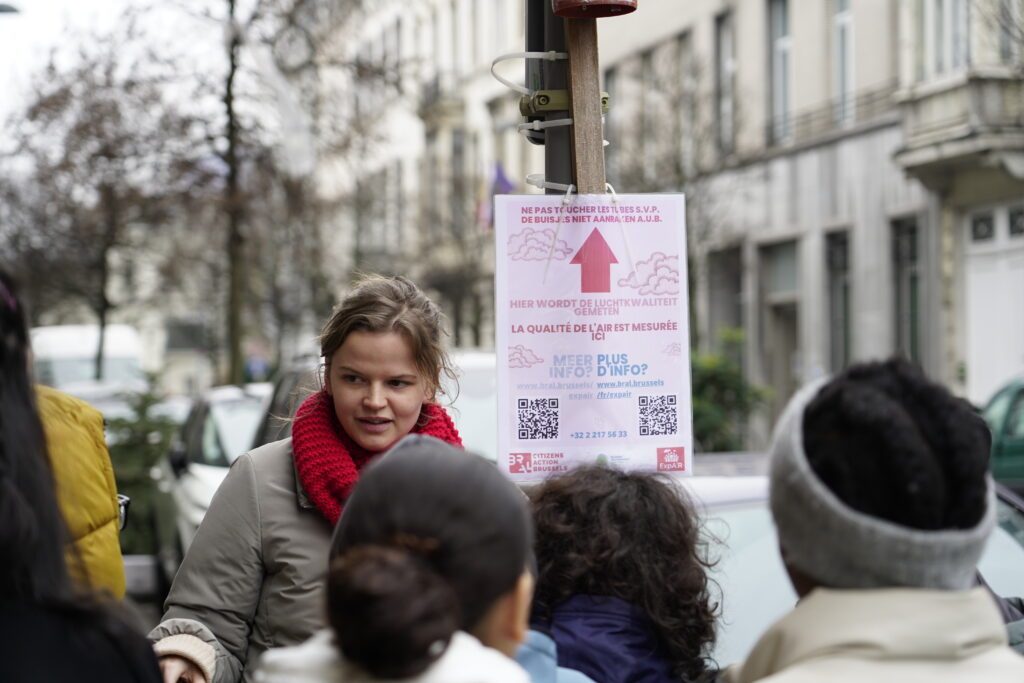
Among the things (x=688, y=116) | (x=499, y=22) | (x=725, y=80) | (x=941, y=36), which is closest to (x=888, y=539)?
(x=941, y=36)

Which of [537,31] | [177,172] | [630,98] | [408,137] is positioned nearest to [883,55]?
[630,98]

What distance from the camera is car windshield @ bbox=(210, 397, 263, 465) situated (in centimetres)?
1072

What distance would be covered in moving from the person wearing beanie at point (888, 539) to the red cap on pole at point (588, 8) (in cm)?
202

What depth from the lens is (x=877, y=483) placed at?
213 centimetres

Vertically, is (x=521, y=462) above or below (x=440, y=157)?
below

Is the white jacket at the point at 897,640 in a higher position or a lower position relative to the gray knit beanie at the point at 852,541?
lower

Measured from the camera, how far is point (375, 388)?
3.32 m

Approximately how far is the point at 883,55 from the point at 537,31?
21.9 meters

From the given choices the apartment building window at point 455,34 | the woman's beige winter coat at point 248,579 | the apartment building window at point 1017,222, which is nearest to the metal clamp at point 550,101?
the woman's beige winter coat at point 248,579

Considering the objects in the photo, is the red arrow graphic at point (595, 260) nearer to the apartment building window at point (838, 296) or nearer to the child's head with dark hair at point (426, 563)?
the child's head with dark hair at point (426, 563)

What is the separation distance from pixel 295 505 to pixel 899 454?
149cm

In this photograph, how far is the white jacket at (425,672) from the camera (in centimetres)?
198

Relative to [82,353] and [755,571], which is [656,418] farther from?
[82,353]

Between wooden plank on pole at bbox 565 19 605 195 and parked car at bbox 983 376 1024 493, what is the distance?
31.7 feet
